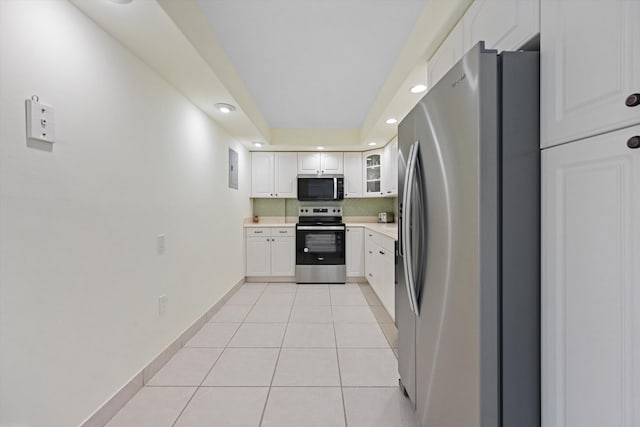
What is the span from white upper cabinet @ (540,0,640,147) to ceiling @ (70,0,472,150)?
775 mm

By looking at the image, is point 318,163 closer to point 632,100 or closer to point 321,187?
point 321,187

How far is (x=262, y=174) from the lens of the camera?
4934 mm

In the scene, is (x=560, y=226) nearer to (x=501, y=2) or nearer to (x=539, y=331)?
(x=539, y=331)

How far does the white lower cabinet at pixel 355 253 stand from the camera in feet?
15.1

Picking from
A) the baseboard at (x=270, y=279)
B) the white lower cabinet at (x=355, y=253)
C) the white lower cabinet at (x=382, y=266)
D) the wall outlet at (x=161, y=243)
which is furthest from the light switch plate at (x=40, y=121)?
the white lower cabinet at (x=355, y=253)

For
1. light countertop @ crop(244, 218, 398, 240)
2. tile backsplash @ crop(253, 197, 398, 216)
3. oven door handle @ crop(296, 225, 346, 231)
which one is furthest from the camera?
tile backsplash @ crop(253, 197, 398, 216)

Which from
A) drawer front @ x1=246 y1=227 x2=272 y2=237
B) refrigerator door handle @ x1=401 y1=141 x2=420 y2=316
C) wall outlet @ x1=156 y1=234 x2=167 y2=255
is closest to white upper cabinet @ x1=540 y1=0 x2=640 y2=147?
refrigerator door handle @ x1=401 y1=141 x2=420 y2=316

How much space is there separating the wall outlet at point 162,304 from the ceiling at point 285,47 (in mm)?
1568

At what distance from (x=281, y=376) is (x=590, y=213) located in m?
1.90

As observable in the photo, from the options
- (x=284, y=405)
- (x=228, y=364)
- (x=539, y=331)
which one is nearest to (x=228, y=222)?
(x=228, y=364)

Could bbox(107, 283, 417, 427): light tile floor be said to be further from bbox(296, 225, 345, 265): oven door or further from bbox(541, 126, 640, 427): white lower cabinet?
bbox(296, 225, 345, 265): oven door

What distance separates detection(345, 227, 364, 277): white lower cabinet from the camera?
4609mm

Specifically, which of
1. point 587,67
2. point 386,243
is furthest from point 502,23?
point 386,243

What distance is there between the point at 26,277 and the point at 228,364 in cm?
141
